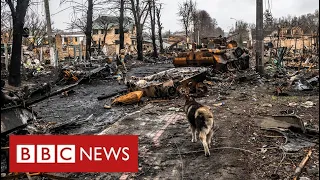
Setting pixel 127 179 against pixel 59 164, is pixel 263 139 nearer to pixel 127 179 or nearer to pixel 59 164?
pixel 127 179

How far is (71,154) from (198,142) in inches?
136

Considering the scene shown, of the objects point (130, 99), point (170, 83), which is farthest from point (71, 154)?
point (170, 83)

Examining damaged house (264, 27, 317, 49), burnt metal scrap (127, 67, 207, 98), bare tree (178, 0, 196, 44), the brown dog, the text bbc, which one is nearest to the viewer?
the text bbc

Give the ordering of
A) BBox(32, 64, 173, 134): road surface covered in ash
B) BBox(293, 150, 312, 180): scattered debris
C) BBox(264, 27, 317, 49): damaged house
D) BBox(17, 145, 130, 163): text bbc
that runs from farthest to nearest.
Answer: BBox(264, 27, 317, 49): damaged house, BBox(32, 64, 173, 134): road surface covered in ash, BBox(293, 150, 312, 180): scattered debris, BBox(17, 145, 130, 163): text bbc

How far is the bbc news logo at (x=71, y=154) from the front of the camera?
3.82 meters

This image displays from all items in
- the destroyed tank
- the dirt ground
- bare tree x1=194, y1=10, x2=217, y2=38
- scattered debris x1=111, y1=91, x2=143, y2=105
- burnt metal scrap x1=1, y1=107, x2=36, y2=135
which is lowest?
the dirt ground

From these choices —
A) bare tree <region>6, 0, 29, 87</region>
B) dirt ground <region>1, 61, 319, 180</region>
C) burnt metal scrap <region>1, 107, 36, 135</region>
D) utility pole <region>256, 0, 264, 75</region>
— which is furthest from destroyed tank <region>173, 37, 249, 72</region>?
burnt metal scrap <region>1, 107, 36, 135</region>

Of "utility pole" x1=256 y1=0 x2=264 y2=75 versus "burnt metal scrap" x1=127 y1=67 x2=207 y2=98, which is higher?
"utility pole" x1=256 y1=0 x2=264 y2=75

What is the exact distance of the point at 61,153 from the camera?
378cm

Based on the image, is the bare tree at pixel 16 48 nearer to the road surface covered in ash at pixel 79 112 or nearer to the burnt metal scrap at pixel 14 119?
the road surface covered in ash at pixel 79 112

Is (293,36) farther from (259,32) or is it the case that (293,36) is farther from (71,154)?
(71,154)

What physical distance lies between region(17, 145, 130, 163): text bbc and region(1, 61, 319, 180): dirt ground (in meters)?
1.51

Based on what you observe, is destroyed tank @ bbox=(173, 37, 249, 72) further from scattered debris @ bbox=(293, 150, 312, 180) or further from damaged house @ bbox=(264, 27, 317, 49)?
scattered debris @ bbox=(293, 150, 312, 180)

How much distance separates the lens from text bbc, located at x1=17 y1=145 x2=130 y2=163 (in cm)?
377
